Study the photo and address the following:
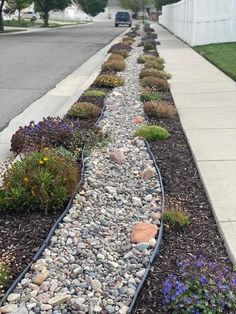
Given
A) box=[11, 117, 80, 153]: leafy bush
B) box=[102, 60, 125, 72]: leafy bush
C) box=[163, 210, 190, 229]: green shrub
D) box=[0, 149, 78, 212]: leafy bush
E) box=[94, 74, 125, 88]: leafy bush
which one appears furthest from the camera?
box=[102, 60, 125, 72]: leafy bush

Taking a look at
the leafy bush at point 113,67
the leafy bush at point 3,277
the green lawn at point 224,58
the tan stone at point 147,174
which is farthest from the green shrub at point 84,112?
the leafy bush at point 113,67

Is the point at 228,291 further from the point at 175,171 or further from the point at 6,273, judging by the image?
the point at 175,171

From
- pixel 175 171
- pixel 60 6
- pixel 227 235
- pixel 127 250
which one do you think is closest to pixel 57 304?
pixel 127 250

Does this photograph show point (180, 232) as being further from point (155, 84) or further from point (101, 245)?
point (155, 84)

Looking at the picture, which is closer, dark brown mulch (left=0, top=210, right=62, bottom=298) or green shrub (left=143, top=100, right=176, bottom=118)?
dark brown mulch (left=0, top=210, right=62, bottom=298)

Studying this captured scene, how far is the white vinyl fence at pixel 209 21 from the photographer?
24.2 m

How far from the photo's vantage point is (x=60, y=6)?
2304 inches

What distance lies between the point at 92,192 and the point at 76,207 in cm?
40

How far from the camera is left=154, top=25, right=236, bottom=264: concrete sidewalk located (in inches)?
186

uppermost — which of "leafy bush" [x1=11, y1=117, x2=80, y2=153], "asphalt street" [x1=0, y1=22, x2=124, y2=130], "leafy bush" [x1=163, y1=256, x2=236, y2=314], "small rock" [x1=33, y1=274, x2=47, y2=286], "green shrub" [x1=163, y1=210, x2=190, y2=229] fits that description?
"leafy bush" [x1=11, y1=117, x2=80, y2=153]

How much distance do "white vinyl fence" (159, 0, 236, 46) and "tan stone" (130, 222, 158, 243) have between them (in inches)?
829

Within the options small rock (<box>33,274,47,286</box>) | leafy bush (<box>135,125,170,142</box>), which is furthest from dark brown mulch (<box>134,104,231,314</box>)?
small rock (<box>33,274,47,286</box>)

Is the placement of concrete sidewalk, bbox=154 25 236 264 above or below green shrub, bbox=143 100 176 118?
below

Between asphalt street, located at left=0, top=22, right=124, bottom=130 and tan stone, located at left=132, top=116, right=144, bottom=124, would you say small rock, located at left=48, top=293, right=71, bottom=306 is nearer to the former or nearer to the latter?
tan stone, located at left=132, top=116, right=144, bottom=124
